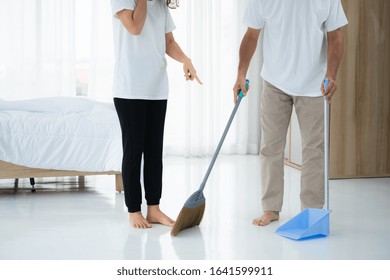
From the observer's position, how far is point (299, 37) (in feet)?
9.19

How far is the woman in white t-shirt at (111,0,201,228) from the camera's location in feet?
8.76

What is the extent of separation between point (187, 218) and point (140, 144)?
392 mm

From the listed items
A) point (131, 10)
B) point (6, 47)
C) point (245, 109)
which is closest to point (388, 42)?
point (245, 109)

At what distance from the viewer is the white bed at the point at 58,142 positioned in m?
3.53

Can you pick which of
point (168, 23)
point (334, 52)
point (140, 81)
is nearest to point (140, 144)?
point (140, 81)

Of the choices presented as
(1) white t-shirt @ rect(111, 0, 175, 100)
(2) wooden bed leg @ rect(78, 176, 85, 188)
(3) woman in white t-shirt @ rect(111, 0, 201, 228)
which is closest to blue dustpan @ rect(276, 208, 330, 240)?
(3) woman in white t-shirt @ rect(111, 0, 201, 228)

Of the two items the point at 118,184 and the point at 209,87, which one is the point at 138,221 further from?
the point at 209,87

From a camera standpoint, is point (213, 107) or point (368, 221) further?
point (213, 107)

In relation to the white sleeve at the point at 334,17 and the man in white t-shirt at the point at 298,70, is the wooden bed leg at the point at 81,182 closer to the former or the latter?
the man in white t-shirt at the point at 298,70

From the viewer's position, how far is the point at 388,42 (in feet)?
14.2

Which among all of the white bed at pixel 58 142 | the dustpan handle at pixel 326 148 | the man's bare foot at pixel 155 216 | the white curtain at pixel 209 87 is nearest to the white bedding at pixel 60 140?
the white bed at pixel 58 142

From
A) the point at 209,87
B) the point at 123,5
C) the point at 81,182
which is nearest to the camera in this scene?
the point at 123,5
